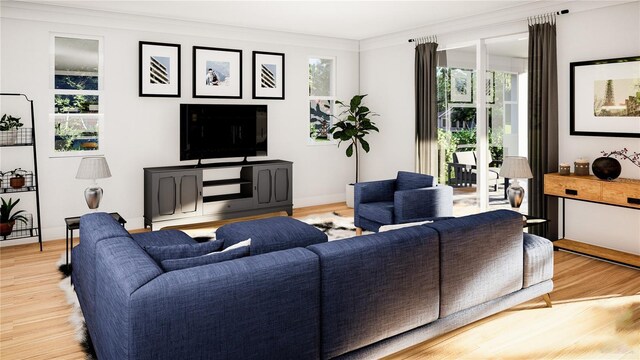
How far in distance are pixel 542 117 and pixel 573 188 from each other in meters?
0.93

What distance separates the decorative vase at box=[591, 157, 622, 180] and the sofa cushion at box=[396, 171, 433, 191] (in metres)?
1.69

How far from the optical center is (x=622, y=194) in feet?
14.3

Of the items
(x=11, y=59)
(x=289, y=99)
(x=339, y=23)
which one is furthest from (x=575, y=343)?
(x=11, y=59)

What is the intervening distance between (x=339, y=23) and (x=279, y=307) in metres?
5.16

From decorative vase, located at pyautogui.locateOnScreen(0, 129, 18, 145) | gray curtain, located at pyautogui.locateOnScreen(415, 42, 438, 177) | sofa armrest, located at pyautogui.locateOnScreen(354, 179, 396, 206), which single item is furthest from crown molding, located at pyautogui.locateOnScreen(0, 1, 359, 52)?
sofa armrest, located at pyautogui.locateOnScreen(354, 179, 396, 206)

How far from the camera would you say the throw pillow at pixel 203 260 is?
85.6 inches

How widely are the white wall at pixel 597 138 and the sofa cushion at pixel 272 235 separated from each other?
3086 millimetres

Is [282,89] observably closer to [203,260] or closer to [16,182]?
[16,182]

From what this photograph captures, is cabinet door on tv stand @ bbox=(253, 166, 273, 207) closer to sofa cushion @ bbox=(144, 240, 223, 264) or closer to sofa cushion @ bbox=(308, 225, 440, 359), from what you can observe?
sofa cushion @ bbox=(144, 240, 223, 264)

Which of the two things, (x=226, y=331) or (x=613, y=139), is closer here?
(x=226, y=331)

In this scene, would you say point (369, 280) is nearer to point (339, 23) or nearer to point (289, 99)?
point (339, 23)

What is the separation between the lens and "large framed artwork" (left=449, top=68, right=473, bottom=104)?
6.34 meters

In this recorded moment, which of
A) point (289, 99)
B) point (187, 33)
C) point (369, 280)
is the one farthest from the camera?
point (289, 99)

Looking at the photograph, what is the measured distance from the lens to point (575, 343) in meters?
2.95
